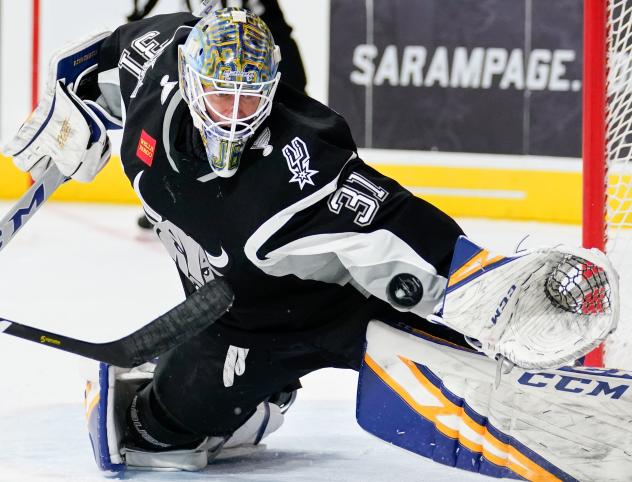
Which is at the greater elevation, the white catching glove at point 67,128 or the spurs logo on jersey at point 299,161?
the white catching glove at point 67,128

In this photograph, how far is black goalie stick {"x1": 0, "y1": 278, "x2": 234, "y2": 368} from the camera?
2.48 m

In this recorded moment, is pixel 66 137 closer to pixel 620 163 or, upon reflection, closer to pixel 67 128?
pixel 67 128

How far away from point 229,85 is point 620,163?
1.33 meters

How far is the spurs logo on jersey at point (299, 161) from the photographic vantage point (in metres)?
2.44

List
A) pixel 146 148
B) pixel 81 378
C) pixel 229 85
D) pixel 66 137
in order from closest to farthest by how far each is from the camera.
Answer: pixel 229 85
pixel 146 148
pixel 66 137
pixel 81 378

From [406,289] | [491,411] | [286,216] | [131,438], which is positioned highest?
[286,216]

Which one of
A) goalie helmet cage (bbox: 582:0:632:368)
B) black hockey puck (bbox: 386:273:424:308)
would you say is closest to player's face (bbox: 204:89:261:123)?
black hockey puck (bbox: 386:273:424:308)

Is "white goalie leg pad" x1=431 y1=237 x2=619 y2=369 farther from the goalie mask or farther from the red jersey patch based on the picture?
the red jersey patch

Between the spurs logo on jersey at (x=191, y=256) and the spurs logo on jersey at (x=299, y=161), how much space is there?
0.23 m

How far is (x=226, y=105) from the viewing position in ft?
8.13

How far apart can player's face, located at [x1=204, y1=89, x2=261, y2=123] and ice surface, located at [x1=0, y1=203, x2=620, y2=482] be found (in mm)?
809

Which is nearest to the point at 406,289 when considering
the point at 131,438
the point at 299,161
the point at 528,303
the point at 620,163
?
the point at 528,303

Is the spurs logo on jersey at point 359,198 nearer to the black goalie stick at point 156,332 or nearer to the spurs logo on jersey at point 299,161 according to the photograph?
the spurs logo on jersey at point 299,161

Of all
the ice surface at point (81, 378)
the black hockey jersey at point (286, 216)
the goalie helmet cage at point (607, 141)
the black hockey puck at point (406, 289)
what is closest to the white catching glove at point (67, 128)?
the black hockey jersey at point (286, 216)
